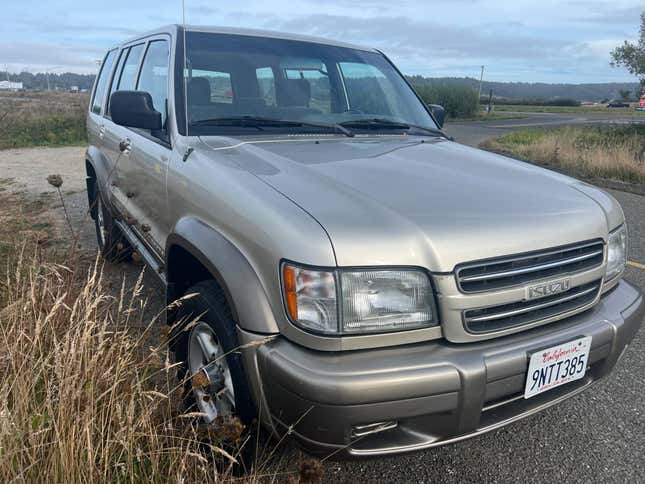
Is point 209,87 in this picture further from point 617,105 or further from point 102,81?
point 617,105

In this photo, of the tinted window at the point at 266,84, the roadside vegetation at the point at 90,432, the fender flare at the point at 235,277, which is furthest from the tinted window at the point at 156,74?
the roadside vegetation at the point at 90,432

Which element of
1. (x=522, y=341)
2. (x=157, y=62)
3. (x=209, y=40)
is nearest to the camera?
(x=522, y=341)

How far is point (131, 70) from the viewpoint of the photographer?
3.78 meters

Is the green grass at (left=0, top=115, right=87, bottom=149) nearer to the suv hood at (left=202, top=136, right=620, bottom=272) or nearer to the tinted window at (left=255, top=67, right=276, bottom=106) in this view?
the tinted window at (left=255, top=67, right=276, bottom=106)

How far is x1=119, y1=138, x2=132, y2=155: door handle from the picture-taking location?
11.1ft

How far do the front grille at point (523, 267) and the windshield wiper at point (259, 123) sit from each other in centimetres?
135

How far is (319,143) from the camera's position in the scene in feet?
8.71

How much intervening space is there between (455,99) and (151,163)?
3211cm

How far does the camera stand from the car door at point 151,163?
9.06 feet

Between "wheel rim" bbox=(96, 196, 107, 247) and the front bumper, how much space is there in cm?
334

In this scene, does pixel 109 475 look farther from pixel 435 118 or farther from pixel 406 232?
pixel 435 118

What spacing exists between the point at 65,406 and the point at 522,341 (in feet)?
5.07

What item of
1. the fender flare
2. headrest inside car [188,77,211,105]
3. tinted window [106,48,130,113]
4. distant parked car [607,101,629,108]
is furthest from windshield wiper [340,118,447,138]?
distant parked car [607,101,629,108]

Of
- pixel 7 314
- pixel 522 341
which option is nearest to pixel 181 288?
pixel 7 314
